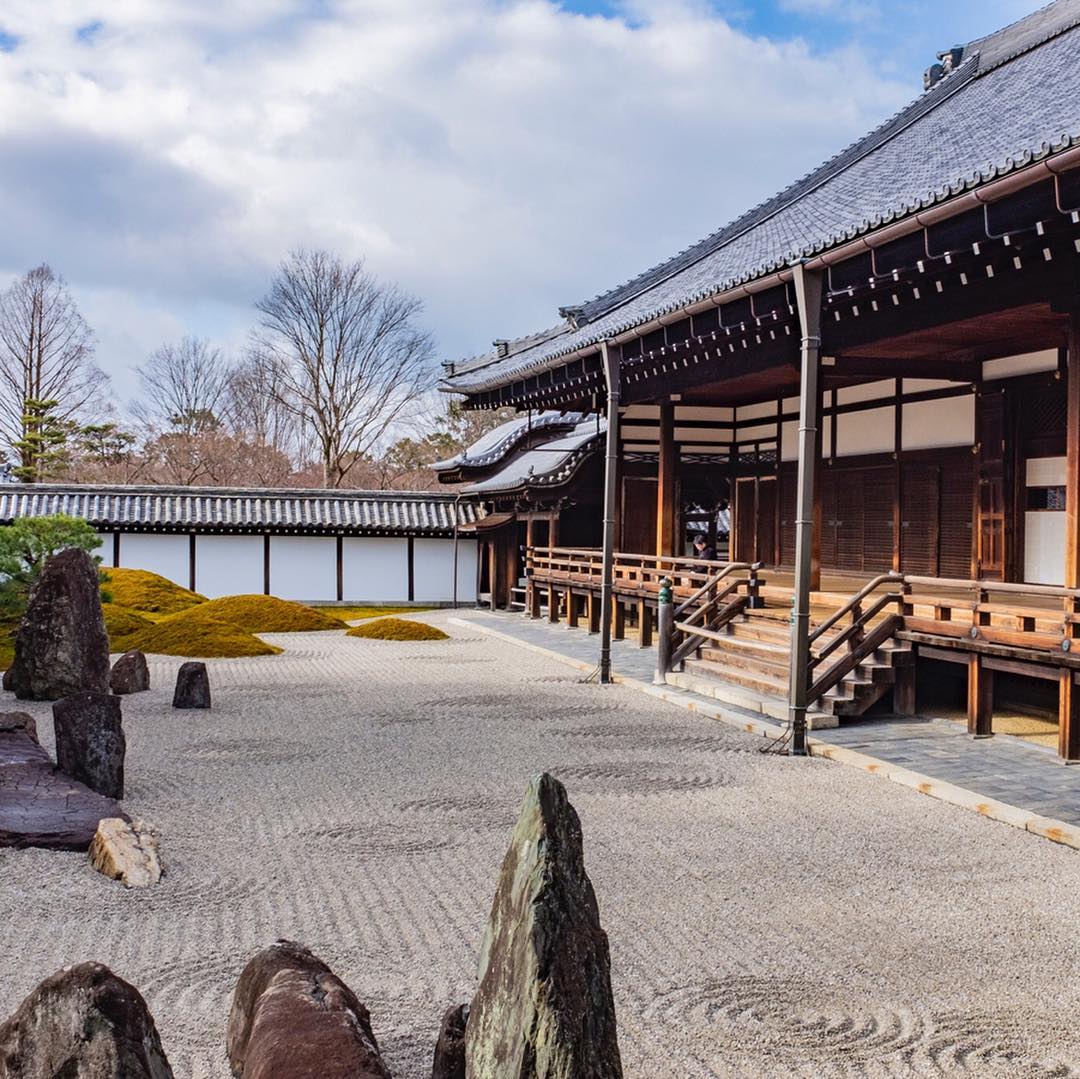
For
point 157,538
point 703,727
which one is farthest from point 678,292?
point 157,538

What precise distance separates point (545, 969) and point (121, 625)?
1702cm

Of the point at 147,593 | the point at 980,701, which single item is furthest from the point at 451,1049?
the point at 147,593

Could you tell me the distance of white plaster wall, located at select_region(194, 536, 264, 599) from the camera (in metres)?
27.2

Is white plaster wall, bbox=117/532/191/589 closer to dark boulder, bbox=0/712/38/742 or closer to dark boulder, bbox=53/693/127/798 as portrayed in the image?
dark boulder, bbox=0/712/38/742

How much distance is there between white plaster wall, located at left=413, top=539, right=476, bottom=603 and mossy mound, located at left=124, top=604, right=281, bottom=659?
10.6m

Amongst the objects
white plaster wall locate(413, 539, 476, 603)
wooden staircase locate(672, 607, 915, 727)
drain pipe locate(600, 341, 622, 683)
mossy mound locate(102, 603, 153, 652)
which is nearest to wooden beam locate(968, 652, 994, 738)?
wooden staircase locate(672, 607, 915, 727)

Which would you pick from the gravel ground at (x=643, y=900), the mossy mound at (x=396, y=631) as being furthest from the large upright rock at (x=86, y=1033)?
the mossy mound at (x=396, y=631)

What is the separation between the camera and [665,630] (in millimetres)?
12938

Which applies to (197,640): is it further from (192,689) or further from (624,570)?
(624,570)

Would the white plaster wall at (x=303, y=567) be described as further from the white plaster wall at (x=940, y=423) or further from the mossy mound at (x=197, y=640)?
the white plaster wall at (x=940, y=423)

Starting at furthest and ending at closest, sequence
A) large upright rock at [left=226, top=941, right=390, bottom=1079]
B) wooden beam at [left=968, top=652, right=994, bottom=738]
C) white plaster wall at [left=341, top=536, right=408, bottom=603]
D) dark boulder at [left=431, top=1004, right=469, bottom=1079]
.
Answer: white plaster wall at [left=341, top=536, right=408, bottom=603] → wooden beam at [left=968, top=652, right=994, bottom=738] → dark boulder at [left=431, top=1004, right=469, bottom=1079] → large upright rock at [left=226, top=941, right=390, bottom=1079]

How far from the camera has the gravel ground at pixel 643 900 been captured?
3.96 meters

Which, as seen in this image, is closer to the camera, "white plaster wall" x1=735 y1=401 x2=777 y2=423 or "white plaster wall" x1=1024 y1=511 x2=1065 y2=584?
"white plaster wall" x1=1024 y1=511 x2=1065 y2=584

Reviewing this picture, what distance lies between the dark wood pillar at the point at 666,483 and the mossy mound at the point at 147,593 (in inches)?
398
